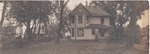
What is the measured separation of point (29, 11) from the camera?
493 inches

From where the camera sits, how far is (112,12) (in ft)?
40.8

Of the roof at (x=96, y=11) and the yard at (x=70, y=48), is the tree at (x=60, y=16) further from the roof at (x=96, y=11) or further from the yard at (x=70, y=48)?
the roof at (x=96, y=11)

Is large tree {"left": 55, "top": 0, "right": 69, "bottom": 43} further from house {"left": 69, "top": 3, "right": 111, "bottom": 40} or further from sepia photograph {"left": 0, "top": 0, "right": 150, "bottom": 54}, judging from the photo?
house {"left": 69, "top": 3, "right": 111, "bottom": 40}

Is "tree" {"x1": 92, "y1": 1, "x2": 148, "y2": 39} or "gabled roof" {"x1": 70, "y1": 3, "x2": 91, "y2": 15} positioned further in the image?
"gabled roof" {"x1": 70, "y1": 3, "x2": 91, "y2": 15}

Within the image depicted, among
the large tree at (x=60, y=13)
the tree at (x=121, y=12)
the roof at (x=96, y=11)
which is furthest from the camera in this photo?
the large tree at (x=60, y=13)

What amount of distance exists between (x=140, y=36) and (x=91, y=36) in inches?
42.1

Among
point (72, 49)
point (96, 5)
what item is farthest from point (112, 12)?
point (72, 49)

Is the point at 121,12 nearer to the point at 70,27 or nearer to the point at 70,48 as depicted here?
the point at 70,27

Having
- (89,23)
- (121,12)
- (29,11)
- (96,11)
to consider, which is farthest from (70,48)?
(121,12)

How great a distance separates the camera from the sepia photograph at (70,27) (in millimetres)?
12344

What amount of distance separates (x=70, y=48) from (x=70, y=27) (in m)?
0.51

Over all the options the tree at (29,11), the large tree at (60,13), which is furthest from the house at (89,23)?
the tree at (29,11)

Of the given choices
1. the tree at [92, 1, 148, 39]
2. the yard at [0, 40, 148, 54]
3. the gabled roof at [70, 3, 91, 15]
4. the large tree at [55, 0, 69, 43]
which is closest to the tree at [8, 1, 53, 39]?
the large tree at [55, 0, 69, 43]

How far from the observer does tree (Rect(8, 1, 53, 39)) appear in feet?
40.9
